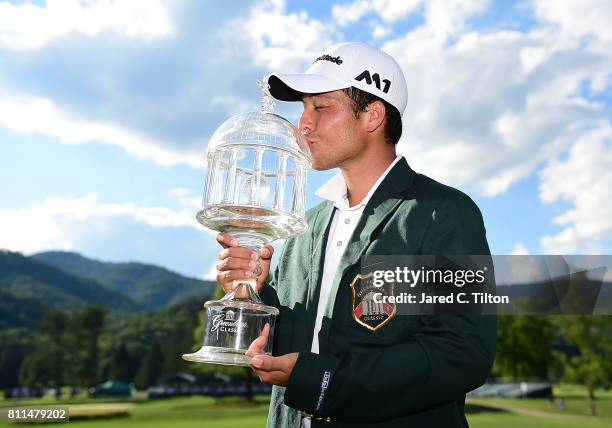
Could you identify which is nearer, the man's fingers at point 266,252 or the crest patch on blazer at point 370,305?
the crest patch on blazer at point 370,305

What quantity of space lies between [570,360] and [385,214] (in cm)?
6543

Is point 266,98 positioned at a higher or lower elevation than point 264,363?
higher

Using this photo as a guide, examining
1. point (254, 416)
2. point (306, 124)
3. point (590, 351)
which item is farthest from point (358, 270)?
point (590, 351)

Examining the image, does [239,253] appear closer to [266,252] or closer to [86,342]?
[266,252]

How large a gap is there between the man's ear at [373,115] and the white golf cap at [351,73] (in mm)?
71

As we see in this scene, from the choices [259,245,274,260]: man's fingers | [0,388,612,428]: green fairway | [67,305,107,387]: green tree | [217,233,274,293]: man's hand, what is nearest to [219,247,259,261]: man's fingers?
[217,233,274,293]: man's hand

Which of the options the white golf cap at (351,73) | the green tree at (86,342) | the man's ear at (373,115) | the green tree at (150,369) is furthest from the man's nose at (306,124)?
the green tree at (150,369)

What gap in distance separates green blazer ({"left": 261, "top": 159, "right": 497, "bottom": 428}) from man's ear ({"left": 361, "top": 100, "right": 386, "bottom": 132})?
31 cm

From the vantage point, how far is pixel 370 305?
303 centimetres

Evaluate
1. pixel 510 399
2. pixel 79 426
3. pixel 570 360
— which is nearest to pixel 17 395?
pixel 79 426

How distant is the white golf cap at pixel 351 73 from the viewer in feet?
11.6

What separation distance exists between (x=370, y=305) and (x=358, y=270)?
0.21 meters

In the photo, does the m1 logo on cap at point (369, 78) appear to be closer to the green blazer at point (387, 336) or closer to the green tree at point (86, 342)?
the green blazer at point (387, 336)

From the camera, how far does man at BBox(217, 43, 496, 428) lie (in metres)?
2.61
